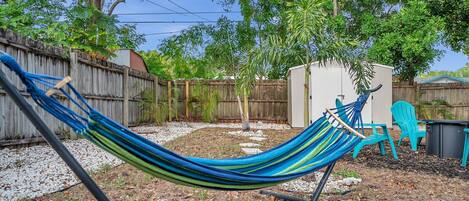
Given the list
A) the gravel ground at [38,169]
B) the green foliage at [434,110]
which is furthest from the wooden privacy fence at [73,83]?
the green foliage at [434,110]

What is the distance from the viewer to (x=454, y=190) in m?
3.26

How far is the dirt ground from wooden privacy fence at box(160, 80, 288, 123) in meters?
7.19

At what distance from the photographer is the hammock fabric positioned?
1358mm

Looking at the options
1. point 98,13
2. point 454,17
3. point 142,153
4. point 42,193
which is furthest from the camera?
point 454,17

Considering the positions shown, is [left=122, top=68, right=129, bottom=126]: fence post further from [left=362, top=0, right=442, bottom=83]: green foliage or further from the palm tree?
[left=362, top=0, right=442, bottom=83]: green foliage

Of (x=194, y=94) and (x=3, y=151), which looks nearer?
(x=3, y=151)

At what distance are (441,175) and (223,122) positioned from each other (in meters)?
8.77

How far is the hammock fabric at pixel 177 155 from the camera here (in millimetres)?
1358

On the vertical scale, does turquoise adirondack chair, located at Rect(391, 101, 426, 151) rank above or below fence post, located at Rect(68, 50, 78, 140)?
below

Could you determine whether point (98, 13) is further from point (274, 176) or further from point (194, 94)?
point (274, 176)

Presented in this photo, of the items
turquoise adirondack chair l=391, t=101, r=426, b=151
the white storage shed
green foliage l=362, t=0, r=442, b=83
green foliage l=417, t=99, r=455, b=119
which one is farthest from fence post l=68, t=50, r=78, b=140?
green foliage l=417, t=99, r=455, b=119

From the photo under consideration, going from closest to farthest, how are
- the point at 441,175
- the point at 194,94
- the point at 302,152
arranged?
the point at 302,152, the point at 441,175, the point at 194,94

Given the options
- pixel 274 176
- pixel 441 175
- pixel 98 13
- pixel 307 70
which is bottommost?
pixel 441 175

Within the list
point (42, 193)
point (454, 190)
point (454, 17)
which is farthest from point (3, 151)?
point (454, 17)
